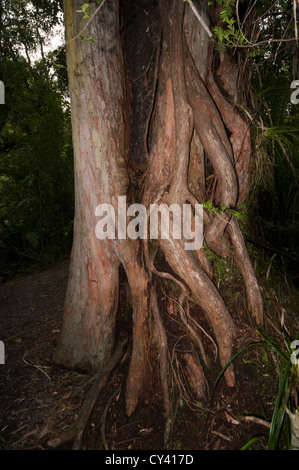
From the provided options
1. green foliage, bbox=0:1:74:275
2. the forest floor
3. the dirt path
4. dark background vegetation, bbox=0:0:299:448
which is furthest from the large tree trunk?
green foliage, bbox=0:1:74:275

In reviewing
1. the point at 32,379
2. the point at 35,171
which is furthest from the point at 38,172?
the point at 32,379

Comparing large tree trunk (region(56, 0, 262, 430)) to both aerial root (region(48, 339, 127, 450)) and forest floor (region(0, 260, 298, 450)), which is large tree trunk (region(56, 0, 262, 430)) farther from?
aerial root (region(48, 339, 127, 450))

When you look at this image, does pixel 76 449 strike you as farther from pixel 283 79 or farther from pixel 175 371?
pixel 283 79

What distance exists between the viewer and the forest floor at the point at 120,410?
176cm

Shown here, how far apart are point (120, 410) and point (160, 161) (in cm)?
178

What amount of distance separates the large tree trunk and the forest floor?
11 cm

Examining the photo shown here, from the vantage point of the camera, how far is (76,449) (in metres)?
1.84

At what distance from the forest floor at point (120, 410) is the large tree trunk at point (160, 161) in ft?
0.36

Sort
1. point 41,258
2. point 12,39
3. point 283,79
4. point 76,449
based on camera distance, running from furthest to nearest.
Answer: point 12,39 < point 41,258 < point 283,79 < point 76,449

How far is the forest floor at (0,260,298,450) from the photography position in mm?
1760

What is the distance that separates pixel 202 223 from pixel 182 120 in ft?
2.34

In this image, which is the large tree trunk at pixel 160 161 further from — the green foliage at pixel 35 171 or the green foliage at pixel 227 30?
the green foliage at pixel 35 171

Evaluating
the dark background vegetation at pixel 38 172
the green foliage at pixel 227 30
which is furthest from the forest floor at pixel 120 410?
the green foliage at pixel 227 30

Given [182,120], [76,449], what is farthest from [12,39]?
[76,449]
